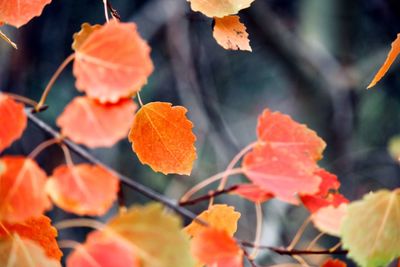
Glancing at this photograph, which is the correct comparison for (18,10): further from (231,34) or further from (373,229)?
(373,229)

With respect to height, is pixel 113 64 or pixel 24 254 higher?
pixel 113 64

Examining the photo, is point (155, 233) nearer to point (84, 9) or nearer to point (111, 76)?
point (111, 76)

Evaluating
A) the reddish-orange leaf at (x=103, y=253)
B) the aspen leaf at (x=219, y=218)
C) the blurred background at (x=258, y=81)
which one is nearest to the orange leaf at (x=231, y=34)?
the aspen leaf at (x=219, y=218)

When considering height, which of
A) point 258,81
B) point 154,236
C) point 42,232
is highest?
point 154,236

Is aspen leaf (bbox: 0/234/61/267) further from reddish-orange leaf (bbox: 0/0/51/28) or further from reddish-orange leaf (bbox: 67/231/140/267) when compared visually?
reddish-orange leaf (bbox: 0/0/51/28)

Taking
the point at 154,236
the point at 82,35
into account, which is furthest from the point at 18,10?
the point at 154,236

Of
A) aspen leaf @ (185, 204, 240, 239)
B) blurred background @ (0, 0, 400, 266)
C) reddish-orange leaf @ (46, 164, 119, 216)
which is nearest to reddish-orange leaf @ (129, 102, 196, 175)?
aspen leaf @ (185, 204, 240, 239)

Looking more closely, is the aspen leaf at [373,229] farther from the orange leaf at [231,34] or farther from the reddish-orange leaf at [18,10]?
the reddish-orange leaf at [18,10]
